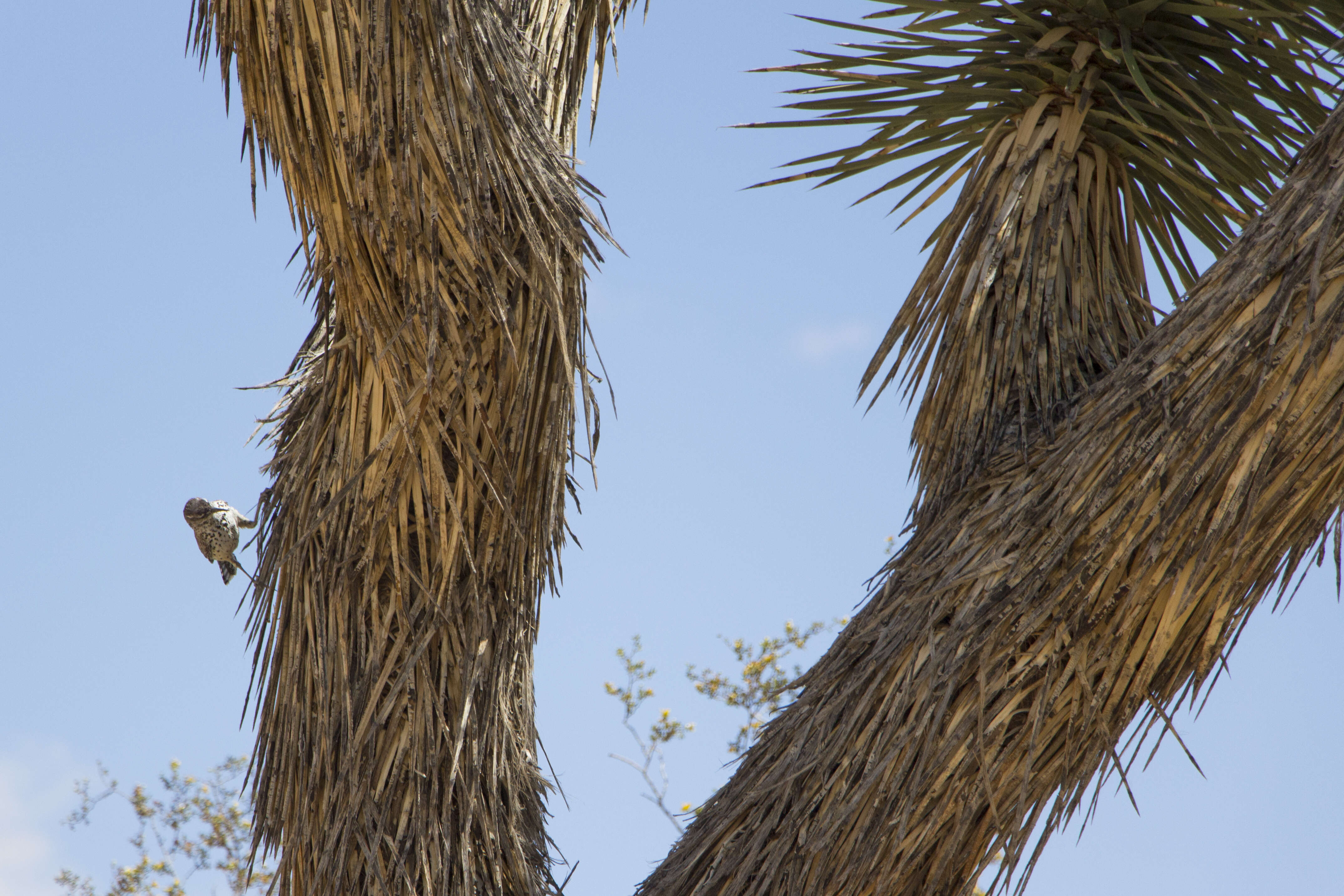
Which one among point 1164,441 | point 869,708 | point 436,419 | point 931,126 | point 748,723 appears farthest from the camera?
point 748,723

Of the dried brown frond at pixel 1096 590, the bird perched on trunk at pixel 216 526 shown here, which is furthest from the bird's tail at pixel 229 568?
the dried brown frond at pixel 1096 590

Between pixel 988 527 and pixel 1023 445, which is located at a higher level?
pixel 1023 445

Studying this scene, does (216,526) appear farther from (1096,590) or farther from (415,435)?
(1096,590)

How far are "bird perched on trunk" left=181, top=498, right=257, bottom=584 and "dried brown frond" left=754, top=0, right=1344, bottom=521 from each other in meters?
1.57

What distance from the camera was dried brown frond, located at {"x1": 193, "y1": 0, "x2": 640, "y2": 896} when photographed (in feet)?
7.66

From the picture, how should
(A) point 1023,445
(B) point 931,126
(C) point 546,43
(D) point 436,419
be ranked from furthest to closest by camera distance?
1. (B) point 931,126
2. (C) point 546,43
3. (D) point 436,419
4. (A) point 1023,445

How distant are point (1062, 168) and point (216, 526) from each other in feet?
7.06

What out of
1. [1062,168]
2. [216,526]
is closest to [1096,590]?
[1062,168]

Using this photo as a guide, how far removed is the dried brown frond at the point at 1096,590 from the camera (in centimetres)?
191

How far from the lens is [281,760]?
2639 mm

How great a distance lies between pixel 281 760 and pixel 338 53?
1455mm

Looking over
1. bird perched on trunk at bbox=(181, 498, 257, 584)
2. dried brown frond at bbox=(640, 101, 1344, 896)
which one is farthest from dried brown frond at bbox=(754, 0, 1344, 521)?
bird perched on trunk at bbox=(181, 498, 257, 584)

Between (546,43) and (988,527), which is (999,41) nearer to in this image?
(546,43)

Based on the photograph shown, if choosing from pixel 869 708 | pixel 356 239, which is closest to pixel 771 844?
pixel 869 708
